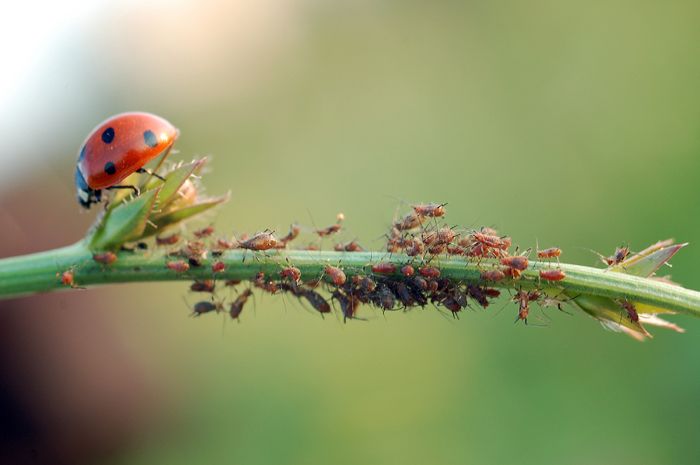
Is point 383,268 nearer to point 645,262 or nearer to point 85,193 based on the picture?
point 645,262

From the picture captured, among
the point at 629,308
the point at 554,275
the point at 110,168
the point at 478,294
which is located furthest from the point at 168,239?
the point at 629,308

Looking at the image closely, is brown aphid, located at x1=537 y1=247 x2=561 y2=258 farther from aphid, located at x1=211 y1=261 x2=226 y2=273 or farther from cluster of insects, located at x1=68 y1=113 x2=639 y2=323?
aphid, located at x1=211 y1=261 x2=226 y2=273

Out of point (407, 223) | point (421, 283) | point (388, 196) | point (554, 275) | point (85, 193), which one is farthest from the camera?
point (388, 196)

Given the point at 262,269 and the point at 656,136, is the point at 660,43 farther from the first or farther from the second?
the point at 262,269

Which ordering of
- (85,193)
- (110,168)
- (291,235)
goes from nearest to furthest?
1. (291,235)
2. (110,168)
3. (85,193)

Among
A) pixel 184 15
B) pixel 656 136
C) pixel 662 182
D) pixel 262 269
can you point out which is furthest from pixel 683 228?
pixel 184 15

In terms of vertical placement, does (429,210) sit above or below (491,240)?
above

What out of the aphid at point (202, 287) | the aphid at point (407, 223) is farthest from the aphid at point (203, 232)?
the aphid at point (407, 223)
